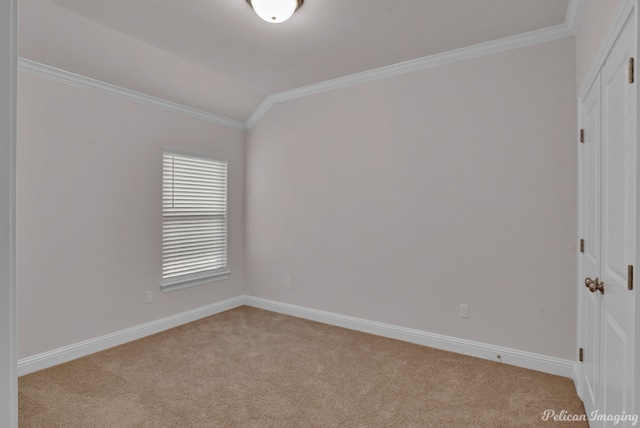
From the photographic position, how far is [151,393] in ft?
8.51

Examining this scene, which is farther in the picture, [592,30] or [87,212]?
[87,212]

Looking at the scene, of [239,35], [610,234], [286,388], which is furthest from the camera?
[239,35]

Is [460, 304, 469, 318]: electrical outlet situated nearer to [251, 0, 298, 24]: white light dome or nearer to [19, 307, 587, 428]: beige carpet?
[19, 307, 587, 428]: beige carpet

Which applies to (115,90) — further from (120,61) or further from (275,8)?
(275,8)

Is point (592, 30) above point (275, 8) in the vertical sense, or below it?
below

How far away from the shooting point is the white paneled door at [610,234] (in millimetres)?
1428

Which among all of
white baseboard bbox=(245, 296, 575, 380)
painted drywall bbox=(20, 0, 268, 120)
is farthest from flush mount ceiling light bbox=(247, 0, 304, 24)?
white baseboard bbox=(245, 296, 575, 380)

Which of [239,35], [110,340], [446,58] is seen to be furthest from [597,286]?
[110,340]

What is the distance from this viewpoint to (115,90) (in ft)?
11.4

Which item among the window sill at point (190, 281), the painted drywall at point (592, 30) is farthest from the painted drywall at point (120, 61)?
the painted drywall at point (592, 30)

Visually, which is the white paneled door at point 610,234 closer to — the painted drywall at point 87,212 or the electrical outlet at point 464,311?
the electrical outlet at point 464,311

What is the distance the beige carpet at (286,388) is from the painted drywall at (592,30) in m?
2.23

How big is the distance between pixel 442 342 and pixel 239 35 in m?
3.24

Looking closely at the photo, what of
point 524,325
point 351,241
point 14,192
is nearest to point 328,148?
point 351,241
